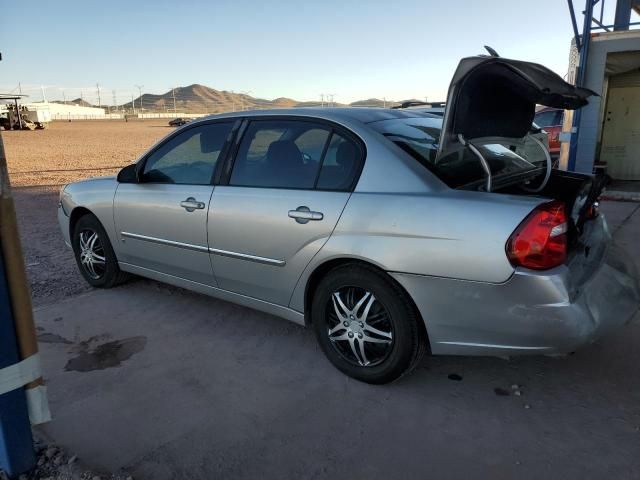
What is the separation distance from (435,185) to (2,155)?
6.57 ft

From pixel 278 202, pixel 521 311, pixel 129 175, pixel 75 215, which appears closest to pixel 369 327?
pixel 521 311

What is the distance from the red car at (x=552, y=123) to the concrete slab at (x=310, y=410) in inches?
279

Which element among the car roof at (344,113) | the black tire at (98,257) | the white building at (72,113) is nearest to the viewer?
the car roof at (344,113)

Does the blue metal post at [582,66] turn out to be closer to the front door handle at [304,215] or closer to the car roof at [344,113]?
the car roof at [344,113]

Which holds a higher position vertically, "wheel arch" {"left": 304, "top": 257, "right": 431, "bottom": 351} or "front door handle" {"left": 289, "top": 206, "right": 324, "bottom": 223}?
"front door handle" {"left": 289, "top": 206, "right": 324, "bottom": 223}

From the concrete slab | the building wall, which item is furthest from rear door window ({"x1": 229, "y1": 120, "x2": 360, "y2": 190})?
the building wall

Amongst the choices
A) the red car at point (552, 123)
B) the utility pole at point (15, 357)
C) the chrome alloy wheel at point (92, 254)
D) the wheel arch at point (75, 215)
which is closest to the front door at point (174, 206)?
the chrome alloy wheel at point (92, 254)

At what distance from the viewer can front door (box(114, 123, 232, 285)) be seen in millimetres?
3723

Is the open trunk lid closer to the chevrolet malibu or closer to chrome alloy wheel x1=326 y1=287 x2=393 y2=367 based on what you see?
the chevrolet malibu

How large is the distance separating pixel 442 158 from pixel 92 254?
337cm

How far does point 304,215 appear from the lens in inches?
121

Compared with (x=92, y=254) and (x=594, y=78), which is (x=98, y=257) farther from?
(x=594, y=78)

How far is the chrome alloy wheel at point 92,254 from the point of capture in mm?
4648

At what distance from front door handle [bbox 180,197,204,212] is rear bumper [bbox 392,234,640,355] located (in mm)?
1600
